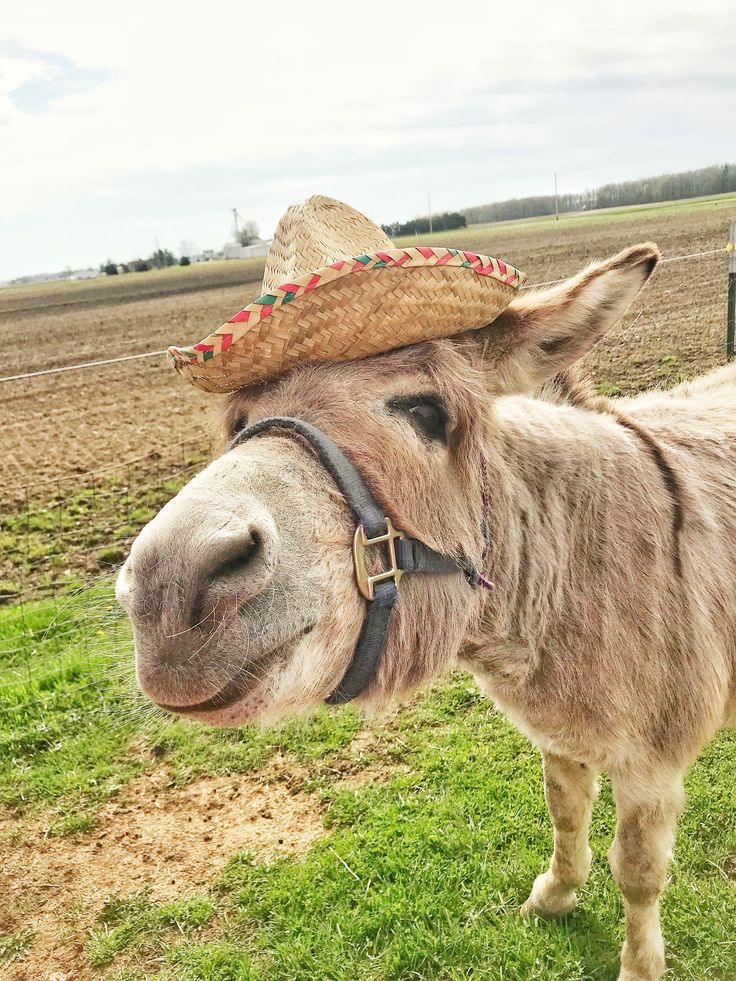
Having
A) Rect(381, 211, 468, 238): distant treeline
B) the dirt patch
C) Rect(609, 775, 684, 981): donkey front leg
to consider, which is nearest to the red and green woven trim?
Rect(609, 775, 684, 981): donkey front leg

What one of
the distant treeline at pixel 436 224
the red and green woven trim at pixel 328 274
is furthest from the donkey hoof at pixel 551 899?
the distant treeline at pixel 436 224

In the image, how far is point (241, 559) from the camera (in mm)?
1451

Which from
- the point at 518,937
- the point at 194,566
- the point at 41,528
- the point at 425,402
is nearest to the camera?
the point at 194,566

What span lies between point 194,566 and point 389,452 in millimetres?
616

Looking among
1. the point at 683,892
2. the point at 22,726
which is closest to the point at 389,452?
the point at 683,892

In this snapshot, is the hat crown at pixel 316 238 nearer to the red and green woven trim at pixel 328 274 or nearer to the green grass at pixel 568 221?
the red and green woven trim at pixel 328 274

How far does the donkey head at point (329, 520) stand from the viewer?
1447mm

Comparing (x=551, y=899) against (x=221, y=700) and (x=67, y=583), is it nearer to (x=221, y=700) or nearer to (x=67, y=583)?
(x=221, y=700)

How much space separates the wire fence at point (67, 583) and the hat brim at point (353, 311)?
2.48ft

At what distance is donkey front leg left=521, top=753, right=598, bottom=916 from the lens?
283 centimetres

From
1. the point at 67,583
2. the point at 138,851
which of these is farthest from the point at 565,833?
the point at 67,583

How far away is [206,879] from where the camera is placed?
3389 mm

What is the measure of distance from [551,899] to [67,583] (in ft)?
16.8

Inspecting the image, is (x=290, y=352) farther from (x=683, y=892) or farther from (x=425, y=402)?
(x=683, y=892)
